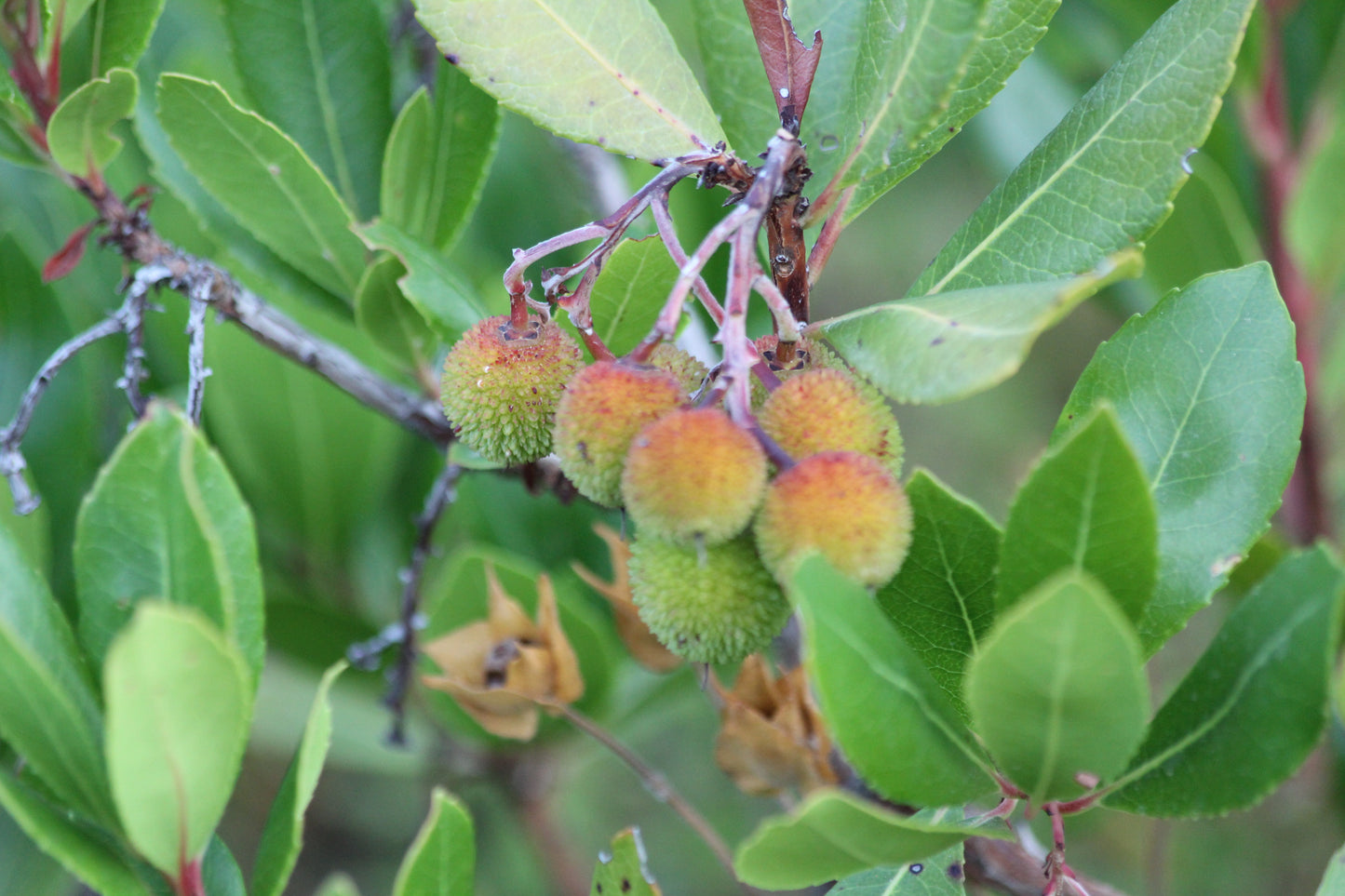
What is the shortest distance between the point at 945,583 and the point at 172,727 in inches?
22.8

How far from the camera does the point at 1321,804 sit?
1929mm

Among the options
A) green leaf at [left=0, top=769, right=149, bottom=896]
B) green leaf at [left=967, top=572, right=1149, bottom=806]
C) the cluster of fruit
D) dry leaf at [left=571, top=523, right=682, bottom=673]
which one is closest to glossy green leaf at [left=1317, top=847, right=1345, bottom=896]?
green leaf at [left=967, top=572, right=1149, bottom=806]

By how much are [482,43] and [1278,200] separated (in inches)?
59.5

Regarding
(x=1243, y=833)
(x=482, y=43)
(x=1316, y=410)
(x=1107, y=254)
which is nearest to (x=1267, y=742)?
(x=1107, y=254)

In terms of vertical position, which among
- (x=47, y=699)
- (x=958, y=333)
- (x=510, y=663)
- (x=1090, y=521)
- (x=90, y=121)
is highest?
(x=90, y=121)

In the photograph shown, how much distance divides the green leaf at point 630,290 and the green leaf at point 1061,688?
0.44 m

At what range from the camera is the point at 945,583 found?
0.92 meters

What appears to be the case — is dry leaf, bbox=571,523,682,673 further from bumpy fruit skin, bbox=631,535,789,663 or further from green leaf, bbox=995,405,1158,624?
green leaf, bbox=995,405,1158,624

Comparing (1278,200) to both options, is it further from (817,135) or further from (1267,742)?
(1267,742)

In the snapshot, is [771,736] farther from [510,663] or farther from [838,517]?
[838,517]

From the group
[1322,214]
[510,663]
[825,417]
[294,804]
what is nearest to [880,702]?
[825,417]

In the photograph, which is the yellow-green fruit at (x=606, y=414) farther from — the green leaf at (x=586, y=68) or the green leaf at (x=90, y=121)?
the green leaf at (x=90, y=121)

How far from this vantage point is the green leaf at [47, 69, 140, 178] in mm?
1003

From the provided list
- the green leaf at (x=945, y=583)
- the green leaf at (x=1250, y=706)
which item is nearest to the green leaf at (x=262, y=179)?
the green leaf at (x=945, y=583)
